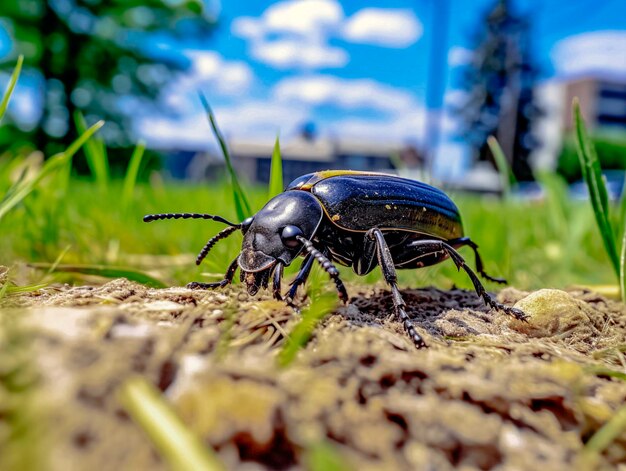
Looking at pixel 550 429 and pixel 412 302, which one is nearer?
pixel 550 429

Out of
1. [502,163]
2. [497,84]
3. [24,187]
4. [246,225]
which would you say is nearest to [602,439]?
[246,225]

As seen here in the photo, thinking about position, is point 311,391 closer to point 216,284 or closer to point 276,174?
point 216,284

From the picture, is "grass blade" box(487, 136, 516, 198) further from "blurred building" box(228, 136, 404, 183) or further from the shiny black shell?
"blurred building" box(228, 136, 404, 183)

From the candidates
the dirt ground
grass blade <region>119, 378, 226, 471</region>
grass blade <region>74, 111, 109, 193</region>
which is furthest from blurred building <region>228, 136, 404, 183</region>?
grass blade <region>119, 378, 226, 471</region>

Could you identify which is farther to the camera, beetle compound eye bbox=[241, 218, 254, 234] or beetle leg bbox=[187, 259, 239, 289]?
beetle compound eye bbox=[241, 218, 254, 234]

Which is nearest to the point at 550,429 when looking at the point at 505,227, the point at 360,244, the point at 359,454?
the point at 359,454

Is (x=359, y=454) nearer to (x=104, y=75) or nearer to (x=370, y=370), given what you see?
(x=370, y=370)

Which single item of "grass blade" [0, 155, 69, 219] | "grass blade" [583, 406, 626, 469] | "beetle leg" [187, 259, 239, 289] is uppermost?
"grass blade" [0, 155, 69, 219]
